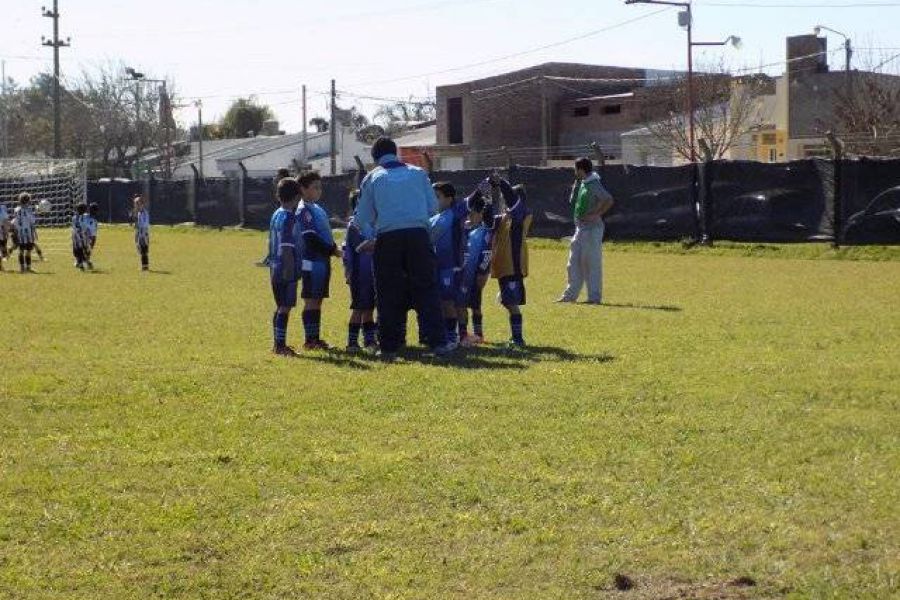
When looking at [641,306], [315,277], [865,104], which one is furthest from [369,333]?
[865,104]

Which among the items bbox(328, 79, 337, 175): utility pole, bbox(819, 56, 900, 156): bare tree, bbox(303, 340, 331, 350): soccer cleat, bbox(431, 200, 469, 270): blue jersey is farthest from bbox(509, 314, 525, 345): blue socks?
bbox(328, 79, 337, 175): utility pole

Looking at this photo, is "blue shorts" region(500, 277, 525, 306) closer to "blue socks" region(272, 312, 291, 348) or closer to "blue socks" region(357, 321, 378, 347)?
"blue socks" region(357, 321, 378, 347)

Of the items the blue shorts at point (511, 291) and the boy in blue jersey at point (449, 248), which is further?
the blue shorts at point (511, 291)

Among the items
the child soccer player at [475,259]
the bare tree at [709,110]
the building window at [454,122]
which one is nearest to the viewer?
the child soccer player at [475,259]

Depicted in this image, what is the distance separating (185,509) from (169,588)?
1.11 metres

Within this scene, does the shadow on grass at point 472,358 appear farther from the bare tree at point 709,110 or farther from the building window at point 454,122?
the building window at point 454,122

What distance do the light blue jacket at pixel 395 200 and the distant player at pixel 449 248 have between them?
465 millimetres

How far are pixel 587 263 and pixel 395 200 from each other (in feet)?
20.9

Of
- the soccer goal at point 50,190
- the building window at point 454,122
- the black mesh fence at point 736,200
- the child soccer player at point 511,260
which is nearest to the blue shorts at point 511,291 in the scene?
the child soccer player at point 511,260

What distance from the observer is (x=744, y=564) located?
5324 millimetres

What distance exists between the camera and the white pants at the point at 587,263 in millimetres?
17359

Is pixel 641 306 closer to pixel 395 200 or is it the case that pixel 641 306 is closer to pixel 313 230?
pixel 313 230

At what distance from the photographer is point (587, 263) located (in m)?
17.4

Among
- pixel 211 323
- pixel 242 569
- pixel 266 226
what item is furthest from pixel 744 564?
pixel 266 226
